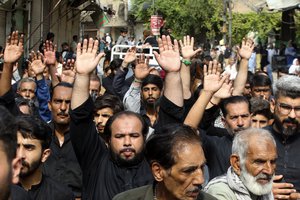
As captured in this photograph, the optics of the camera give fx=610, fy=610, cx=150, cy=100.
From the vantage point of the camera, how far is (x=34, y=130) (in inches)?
152

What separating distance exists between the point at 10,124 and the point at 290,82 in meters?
3.09

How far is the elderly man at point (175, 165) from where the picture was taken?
3129mm

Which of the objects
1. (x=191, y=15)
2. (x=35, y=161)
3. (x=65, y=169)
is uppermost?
(x=191, y=15)

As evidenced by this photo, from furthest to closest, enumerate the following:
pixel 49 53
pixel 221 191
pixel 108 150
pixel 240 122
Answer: pixel 49 53 < pixel 240 122 < pixel 108 150 < pixel 221 191

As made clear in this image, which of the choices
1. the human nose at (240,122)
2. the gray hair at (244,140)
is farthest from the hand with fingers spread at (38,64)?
the gray hair at (244,140)

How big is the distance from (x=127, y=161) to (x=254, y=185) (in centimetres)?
87

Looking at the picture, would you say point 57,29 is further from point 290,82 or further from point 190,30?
point 190,30

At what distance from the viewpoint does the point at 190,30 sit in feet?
130

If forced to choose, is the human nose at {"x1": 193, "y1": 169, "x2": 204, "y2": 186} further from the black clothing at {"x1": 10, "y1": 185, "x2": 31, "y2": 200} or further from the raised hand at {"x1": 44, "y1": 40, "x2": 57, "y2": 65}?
the raised hand at {"x1": 44, "y1": 40, "x2": 57, "y2": 65}

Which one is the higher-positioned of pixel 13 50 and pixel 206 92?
pixel 13 50

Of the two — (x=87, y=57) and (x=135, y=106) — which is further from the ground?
(x=87, y=57)

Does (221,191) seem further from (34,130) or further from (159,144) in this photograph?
(34,130)

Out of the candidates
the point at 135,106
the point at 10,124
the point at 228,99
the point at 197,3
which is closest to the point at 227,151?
the point at 228,99

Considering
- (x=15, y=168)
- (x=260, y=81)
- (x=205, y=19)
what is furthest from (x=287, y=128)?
(x=205, y=19)
